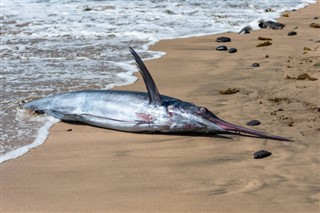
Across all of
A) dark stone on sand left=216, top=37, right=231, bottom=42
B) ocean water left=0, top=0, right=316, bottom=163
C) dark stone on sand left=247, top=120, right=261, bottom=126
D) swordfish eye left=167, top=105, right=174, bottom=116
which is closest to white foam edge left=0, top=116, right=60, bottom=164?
ocean water left=0, top=0, right=316, bottom=163

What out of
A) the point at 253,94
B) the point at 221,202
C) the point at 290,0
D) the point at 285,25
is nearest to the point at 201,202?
the point at 221,202

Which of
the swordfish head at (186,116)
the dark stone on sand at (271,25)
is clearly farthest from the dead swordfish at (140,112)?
the dark stone on sand at (271,25)

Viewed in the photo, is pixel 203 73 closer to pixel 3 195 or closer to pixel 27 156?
pixel 27 156

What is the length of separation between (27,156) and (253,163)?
186 centimetres

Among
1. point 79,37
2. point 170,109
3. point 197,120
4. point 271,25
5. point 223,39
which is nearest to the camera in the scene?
point 197,120

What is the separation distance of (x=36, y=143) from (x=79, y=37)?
7.56 meters

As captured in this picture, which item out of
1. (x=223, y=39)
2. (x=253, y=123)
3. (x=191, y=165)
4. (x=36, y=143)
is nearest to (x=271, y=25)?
(x=223, y=39)

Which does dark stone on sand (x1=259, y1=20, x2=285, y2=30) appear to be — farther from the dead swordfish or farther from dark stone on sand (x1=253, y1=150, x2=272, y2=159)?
dark stone on sand (x1=253, y1=150, x2=272, y2=159)

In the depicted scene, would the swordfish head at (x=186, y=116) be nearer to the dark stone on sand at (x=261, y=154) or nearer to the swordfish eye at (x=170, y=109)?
Result: the swordfish eye at (x=170, y=109)

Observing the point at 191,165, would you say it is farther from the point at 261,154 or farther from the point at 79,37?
the point at 79,37

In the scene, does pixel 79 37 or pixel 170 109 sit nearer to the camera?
pixel 170 109

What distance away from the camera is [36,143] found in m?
4.82

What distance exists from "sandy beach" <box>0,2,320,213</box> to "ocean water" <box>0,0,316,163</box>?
1.89ft

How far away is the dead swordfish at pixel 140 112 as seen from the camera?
4.76 meters
